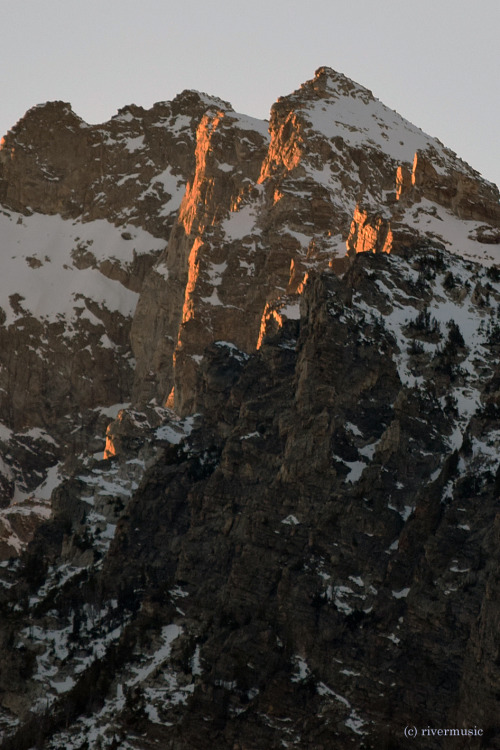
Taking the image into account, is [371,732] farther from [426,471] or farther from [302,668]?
[426,471]

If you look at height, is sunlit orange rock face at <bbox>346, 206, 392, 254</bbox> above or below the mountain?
above

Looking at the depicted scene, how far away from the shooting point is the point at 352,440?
15350 centimetres

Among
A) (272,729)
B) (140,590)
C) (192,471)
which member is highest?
(192,471)

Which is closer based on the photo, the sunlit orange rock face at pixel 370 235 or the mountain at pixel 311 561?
the mountain at pixel 311 561

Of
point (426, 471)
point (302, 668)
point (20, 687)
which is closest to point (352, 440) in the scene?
point (426, 471)

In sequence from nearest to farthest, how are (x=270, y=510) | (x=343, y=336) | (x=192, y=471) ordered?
(x=270, y=510) → (x=343, y=336) → (x=192, y=471)

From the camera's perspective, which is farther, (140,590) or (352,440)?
(140,590)

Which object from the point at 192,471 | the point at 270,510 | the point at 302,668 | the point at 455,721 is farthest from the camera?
the point at 192,471

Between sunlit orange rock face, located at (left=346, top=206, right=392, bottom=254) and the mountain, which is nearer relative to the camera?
the mountain

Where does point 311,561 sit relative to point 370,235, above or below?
below

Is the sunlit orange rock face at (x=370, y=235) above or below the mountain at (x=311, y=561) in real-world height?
above

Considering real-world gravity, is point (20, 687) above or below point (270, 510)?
below

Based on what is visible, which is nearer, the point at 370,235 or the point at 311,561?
the point at 311,561

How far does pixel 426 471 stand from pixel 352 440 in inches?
226
